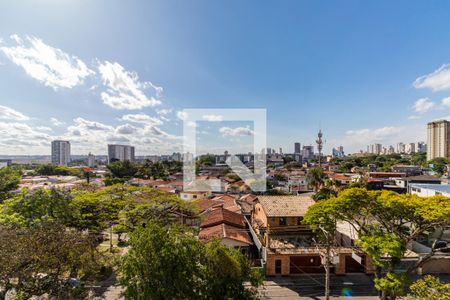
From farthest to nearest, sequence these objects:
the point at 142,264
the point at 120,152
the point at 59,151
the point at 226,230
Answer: the point at 120,152
the point at 59,151
the point at 226,230
the point at 142,264

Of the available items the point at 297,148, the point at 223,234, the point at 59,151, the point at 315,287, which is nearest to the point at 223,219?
the point at 223,234

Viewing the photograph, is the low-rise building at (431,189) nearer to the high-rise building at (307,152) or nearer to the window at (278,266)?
the window at (278,266)

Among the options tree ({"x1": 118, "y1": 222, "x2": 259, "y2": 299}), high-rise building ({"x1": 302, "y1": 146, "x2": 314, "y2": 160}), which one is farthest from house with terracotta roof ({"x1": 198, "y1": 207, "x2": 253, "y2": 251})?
high-rise building ({"x1": 302, "y1": 146, "x2": 314, "y2": 160})

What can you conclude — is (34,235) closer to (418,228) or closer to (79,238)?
(79,238)

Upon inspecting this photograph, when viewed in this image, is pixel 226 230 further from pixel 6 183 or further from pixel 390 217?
pixel 6 183

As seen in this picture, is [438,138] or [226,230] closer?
[226,230]

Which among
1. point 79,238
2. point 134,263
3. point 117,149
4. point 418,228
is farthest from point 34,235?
point 117,149

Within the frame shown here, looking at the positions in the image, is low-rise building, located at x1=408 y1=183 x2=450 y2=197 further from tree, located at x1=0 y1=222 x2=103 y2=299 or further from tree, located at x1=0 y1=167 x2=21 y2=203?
tree, located at x1=0 y1=167 x2=21 y2=203
